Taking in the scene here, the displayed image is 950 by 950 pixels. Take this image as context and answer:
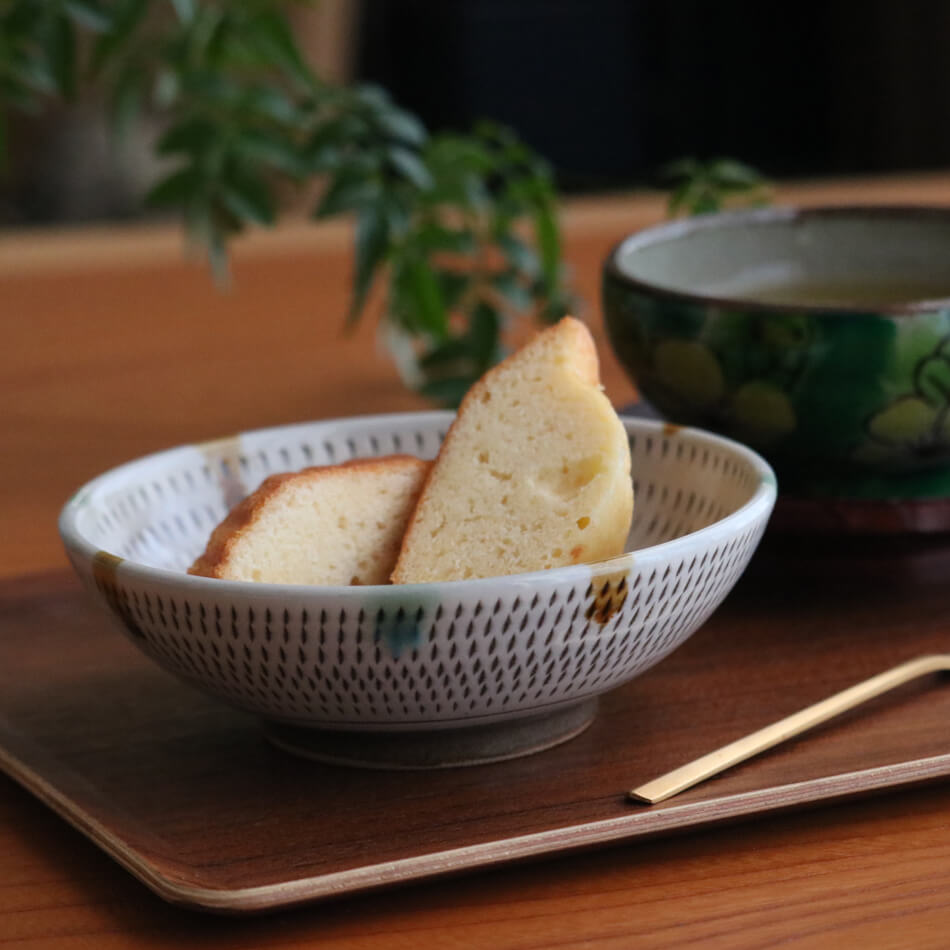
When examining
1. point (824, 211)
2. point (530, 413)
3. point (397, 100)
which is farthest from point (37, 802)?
point (397, 100)

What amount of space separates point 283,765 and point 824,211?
0.50 meters

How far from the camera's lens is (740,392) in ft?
2.31

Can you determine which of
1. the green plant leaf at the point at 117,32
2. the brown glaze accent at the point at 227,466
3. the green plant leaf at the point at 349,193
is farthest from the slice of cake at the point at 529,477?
the green plant leaf at the point at 117,32

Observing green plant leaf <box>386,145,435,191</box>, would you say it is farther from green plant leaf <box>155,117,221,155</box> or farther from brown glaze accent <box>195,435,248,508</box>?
brown glaze accent <box>195,435,248,508</box>

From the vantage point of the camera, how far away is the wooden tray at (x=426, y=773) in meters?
0.48

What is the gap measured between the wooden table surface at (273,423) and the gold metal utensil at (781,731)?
0.02m

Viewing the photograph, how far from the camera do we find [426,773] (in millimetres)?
537

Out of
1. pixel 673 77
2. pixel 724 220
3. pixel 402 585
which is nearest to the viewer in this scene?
pixel 402 585

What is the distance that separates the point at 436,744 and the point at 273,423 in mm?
607

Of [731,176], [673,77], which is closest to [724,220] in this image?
[731,176]

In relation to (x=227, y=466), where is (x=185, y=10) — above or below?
above

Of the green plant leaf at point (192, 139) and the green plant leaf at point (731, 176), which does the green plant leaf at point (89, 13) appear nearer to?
the green plant leaf at point (192, 139)

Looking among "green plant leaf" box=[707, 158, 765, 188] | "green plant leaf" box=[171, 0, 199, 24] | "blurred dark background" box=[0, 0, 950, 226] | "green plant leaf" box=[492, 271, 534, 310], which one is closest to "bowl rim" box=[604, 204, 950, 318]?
"green plant leaf" box=[707, 158, 765, 188]

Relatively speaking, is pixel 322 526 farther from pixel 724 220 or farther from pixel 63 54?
pixel 63 54
